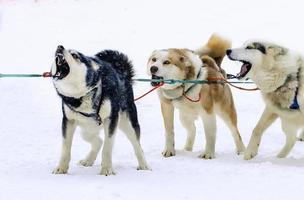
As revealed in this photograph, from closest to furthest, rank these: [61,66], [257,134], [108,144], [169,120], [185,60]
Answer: [61,66] < [108,144] < [257,134] < [185,60] < [169,120]

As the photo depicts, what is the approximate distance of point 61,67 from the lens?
155 inches

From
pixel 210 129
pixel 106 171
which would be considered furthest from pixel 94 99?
pixel 210 129

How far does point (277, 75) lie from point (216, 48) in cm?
117

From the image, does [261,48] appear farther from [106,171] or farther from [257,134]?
[106,171]

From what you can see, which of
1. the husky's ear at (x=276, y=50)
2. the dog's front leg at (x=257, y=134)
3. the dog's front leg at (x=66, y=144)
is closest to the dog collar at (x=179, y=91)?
the dog's front leg at (x=257, y=134)

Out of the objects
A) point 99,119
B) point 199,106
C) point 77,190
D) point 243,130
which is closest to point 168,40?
point 243,130

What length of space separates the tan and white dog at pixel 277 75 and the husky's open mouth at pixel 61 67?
5.73 ft

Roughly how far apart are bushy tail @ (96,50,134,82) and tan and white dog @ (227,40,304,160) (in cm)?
95

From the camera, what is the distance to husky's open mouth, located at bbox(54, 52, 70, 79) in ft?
12.7

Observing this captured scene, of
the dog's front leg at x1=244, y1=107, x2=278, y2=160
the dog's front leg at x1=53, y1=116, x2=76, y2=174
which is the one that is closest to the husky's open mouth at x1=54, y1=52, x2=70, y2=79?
the dog's front leg at x1=53, y1=116, x2=76, y2=174

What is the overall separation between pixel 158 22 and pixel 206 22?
121 centimetres

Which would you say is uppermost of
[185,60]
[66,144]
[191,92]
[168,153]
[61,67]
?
[61,67]

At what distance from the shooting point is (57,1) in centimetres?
1661

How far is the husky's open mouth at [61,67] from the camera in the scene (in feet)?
12.7
